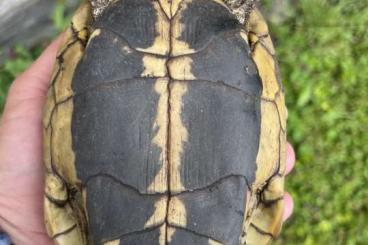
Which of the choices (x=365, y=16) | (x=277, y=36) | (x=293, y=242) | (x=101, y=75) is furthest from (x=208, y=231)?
(x=365, y=16)

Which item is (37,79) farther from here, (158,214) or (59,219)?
(158,214)

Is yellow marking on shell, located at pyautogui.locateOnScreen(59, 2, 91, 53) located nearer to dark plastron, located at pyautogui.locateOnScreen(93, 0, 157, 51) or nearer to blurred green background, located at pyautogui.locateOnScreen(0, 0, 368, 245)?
dark plastron, located at pyautogui.locateOnScreen(93, 0, 157, 51)

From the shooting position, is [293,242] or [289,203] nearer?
[289,203]

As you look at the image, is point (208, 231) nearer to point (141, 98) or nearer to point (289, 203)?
point (141, 98)

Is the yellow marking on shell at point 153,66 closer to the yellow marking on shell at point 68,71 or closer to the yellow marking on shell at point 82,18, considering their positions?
the yellow marking on shell at point 68,71

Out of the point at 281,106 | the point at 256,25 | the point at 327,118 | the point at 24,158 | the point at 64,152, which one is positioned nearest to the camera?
the point at 64,152

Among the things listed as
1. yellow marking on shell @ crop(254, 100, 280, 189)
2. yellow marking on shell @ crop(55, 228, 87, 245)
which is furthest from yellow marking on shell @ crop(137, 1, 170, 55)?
yellow marking on shell @ crop(55, 228, 87, 245)

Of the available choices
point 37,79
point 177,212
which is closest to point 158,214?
point 177,212
